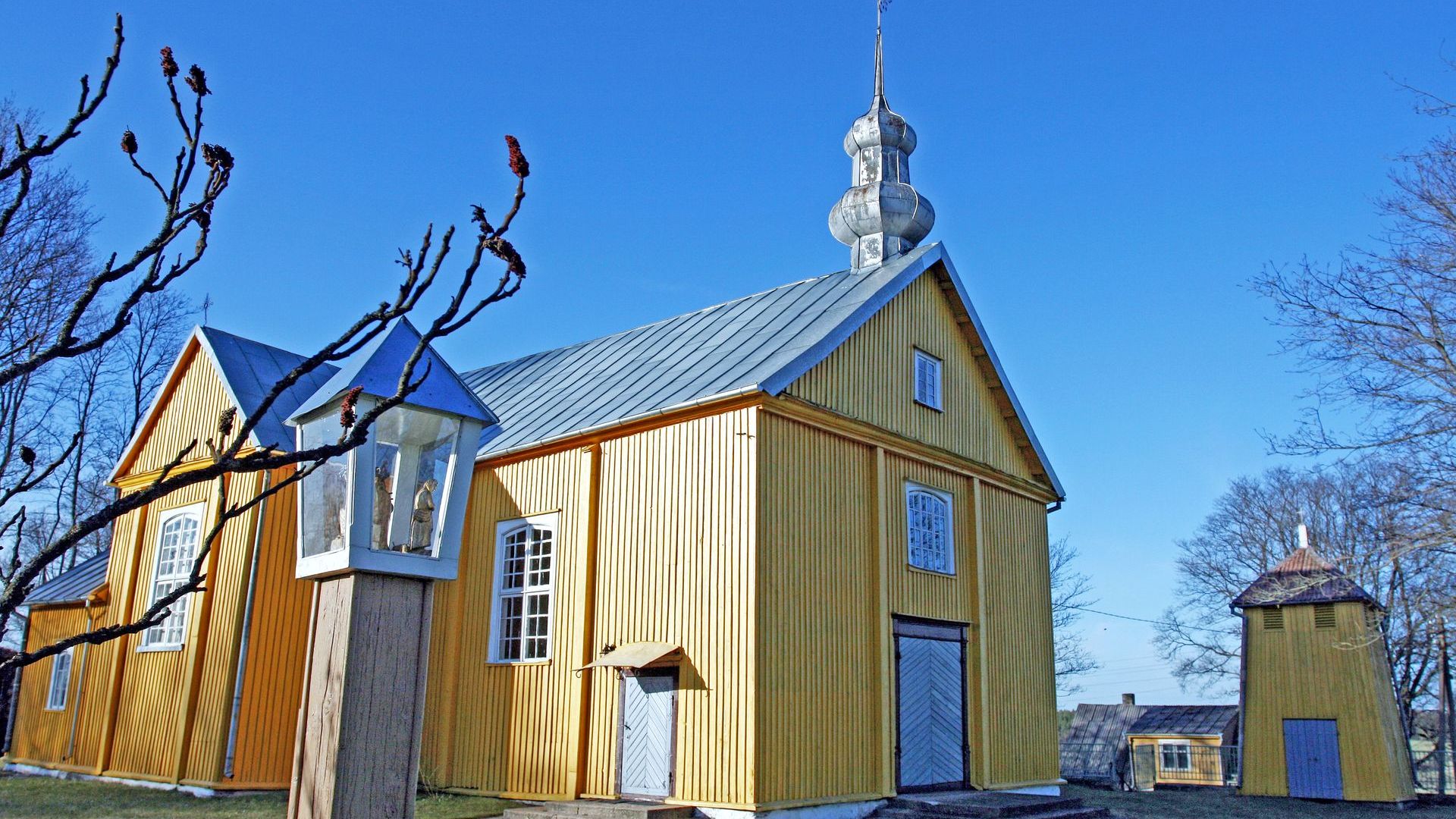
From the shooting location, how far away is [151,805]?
12.9 m

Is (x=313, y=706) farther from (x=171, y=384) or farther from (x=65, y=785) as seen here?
(x=171, y=384)

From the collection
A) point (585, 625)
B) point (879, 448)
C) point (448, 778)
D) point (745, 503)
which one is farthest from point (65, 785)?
point (879, 448)

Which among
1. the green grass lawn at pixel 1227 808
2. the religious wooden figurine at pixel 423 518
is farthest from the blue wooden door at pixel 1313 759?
the religious wooden figurine at pixel 423 518

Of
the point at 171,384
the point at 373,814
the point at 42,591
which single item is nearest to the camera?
the point at 373,814

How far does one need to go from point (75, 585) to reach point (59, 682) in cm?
184

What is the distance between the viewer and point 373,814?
4.79 meters

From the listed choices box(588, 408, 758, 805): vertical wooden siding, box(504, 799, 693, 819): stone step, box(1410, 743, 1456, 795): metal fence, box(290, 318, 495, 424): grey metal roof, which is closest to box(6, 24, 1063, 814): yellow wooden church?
box(588, 408, 758, 805): vertical wooden siding

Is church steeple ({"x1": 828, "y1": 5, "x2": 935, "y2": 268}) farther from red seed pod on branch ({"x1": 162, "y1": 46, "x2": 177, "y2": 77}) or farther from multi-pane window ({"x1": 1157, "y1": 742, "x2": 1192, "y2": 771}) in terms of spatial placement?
multi-pane window ({"x1": 1157, "y1": 742, "x2": 1192, "y2": 771})

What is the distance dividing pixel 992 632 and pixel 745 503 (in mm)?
5117

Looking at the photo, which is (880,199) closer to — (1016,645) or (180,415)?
(1016,645)

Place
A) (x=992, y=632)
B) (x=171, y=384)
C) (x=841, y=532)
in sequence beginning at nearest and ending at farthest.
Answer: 1. (x=841, y=532)
2. (x=992, y=632)
3. (x=171, y=384)

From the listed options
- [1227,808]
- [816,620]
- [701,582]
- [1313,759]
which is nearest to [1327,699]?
[1313,759]

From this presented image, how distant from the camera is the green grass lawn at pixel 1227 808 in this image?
16.4 metres

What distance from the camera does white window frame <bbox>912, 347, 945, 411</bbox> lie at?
15266 mm
